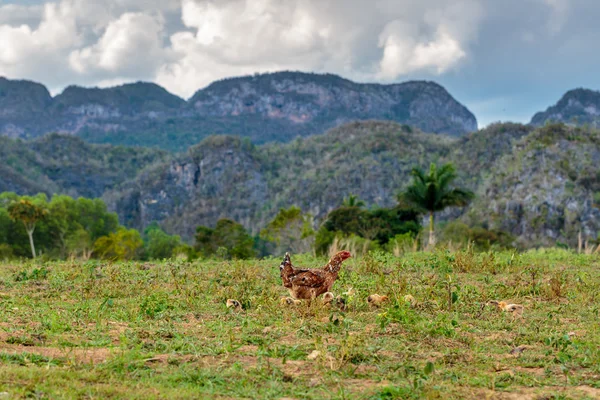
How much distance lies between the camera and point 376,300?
685 centimetres

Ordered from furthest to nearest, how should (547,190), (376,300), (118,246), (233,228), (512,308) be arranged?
(547,190) → (118,246) → (233,228) → (376,300) → (512,308)

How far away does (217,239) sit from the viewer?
136 ft

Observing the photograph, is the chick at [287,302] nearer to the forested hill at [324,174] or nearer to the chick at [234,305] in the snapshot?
the chick at [234,305]

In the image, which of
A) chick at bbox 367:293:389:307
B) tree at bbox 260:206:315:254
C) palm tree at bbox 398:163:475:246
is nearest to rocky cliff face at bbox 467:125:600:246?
tree at bbox 260:206:315:254

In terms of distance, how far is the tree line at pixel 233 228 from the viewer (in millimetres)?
32594

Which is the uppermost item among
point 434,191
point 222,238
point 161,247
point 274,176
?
point 274,176

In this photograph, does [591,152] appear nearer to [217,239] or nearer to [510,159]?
[510,159]

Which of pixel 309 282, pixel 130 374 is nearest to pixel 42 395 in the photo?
pixel 130 374

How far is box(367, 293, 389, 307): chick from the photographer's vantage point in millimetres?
6832

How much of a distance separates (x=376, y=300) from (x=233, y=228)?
117 ft

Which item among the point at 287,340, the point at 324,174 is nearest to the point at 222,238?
the point at 287,340

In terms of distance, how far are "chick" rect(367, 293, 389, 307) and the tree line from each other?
2459 cm

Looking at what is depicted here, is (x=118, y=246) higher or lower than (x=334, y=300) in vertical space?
lower

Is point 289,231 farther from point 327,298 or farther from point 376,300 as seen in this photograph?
point 327,298
